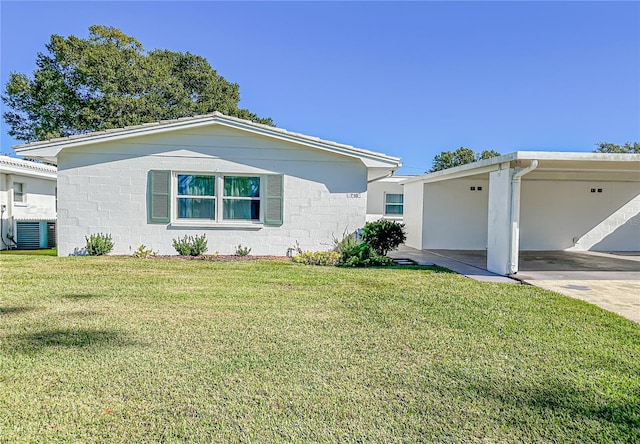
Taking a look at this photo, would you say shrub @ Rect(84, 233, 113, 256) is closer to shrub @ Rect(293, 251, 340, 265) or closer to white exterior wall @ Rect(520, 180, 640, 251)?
shrub @ Rect(293, 251, 340, 265)

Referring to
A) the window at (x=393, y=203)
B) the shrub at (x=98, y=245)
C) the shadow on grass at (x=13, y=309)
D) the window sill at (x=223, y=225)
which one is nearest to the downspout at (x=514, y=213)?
the window sill at (x=223, y=225)

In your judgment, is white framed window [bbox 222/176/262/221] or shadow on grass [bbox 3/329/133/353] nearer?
shadow on grass [bbox 3/329/133/353]

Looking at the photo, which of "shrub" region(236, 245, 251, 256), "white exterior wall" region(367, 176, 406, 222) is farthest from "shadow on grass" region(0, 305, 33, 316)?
"white exterior wall" region(367, 176, 406, 222)

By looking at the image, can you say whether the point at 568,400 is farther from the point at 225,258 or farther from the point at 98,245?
the point at 98,245

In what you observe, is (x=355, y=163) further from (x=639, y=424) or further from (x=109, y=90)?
(x=109, y=90)

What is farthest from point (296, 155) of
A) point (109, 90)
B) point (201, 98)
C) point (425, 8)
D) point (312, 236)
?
point (201, 98)

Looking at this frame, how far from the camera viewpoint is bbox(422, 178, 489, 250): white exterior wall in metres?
13.9

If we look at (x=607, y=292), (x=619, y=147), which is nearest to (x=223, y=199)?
(x=607, y=292)

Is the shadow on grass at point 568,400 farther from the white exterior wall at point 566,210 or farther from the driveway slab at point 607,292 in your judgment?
the white exterior wall at point 566,210

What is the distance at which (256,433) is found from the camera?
2.55m

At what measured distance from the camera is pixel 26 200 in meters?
14.1

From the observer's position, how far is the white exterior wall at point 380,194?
60.2 feet

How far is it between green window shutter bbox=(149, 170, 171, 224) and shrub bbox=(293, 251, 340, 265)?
3.62 m

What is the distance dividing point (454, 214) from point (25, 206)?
1499 centimetres
